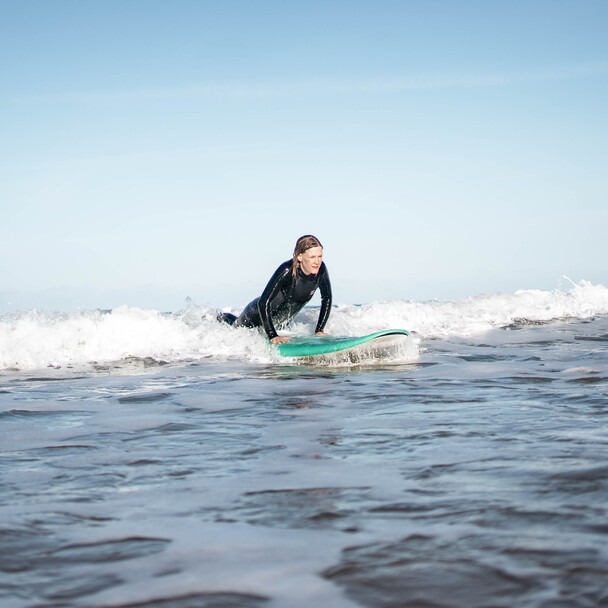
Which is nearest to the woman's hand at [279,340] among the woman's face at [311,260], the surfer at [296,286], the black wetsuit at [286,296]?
the surfer at [296,286]

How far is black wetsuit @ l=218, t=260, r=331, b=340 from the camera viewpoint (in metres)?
8.70

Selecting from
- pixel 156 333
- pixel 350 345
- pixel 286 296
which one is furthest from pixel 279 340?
pixel 156 333

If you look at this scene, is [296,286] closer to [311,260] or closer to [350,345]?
[311,260]

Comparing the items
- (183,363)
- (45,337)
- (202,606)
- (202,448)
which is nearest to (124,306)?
(45,337)

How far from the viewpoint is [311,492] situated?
8.22 ft

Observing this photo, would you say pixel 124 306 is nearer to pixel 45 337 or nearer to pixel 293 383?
pixel 45 337

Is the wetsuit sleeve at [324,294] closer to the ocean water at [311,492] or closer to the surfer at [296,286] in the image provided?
the surfer at [296,286]

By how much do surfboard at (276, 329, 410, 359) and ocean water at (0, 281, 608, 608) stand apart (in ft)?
5.17

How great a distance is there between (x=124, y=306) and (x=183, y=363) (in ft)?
14.3

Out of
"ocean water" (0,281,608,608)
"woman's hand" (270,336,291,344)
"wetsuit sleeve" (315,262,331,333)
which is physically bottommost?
"ocean water" (0,281,608,608)

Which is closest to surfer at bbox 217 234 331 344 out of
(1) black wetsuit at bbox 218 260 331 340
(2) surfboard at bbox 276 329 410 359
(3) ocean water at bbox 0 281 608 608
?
(1) black wetsuit at bbox 218 260 331 340

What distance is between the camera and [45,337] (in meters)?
10.3

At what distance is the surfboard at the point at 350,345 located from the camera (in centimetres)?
786

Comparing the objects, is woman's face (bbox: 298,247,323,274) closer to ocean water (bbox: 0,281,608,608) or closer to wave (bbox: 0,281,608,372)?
wave (bbox: 0,281,608,372)
